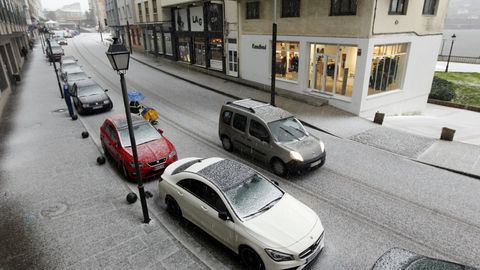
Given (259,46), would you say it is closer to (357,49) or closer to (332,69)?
(332,69)

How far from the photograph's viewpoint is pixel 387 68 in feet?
56.1

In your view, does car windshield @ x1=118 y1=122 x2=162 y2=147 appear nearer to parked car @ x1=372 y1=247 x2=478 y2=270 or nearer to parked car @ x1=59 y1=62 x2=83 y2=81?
parked car @ x1=372 y1=247 x2=478 y2=270

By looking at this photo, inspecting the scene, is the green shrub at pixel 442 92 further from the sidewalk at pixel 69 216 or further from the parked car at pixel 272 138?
the sidewalk at pixel 69 216

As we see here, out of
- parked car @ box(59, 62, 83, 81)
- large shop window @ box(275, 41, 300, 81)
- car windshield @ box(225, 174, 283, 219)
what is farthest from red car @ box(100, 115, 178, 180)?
parked car @ box(59, 62, 83, 81)

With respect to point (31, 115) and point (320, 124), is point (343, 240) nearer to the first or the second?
point (320, 124)

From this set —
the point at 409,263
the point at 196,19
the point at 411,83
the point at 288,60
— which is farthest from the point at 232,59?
the point at 409,263

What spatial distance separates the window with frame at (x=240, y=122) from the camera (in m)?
10.8

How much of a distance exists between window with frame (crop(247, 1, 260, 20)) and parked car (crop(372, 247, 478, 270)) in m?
18.7

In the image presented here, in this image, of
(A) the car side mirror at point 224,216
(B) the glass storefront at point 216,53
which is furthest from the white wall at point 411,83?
(B) the glass storefront at point 216,53

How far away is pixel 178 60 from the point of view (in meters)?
34.1

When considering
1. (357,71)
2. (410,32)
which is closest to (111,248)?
(357,71)

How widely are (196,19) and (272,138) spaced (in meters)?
22.6

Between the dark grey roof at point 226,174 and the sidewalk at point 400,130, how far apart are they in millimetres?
7362

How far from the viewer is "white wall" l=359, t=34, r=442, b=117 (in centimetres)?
1606
